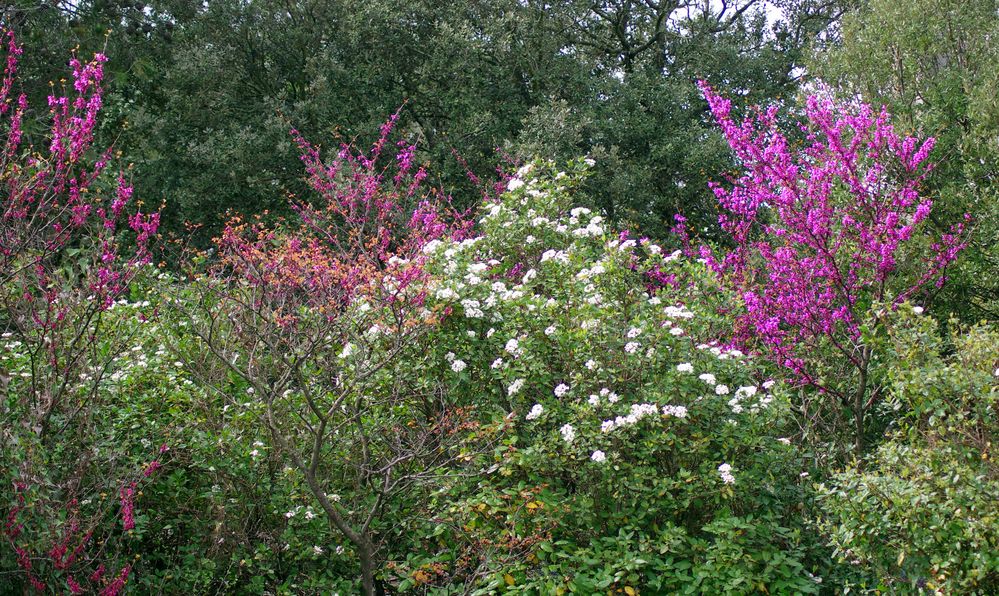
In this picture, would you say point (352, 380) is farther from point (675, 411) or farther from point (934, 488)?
point (934, 488)

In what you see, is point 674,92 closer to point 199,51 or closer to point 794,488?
point 199,51

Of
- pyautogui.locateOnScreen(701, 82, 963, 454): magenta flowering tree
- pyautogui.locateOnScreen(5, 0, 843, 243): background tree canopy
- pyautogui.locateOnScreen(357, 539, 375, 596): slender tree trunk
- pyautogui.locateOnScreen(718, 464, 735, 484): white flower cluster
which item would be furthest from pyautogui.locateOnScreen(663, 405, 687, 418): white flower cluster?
pyautogui.locateOnScreen(5, 0, 843, 243): background tree canopy

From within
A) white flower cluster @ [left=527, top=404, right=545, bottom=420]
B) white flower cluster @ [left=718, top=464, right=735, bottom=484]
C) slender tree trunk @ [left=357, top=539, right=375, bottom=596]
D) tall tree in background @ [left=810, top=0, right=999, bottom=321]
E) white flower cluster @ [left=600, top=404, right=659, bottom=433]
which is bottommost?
slender tree trunk @ [left=357, top=539, right=375, bottom=596]

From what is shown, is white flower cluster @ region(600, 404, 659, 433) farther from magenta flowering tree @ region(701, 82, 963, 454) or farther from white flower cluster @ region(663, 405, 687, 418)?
magenta flowering tree @ region(701, 82, 963, 454)

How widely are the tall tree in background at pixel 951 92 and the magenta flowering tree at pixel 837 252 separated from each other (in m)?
0.57

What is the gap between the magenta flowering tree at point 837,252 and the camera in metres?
6.38

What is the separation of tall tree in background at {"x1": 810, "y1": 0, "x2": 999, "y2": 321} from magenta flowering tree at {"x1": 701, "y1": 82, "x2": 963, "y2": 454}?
0.57m

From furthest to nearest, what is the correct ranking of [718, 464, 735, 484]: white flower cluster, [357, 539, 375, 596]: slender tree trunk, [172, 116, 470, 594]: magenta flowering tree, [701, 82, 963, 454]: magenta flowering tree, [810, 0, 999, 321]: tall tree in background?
[810, 0, 999, 321]: tall tree in background → [701, 82, 963, 454]: magenta flowering tree → [172, 116, 470, 594]: magenta flowering tree → [357, 539, 375, 596]: slender tree trunk → [718, 464, 735, 484]: white flower cluster

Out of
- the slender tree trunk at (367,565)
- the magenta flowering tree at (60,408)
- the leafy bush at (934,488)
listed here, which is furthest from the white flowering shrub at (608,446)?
the magenta flowering tree at (60,408)

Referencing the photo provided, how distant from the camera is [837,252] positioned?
6891mm

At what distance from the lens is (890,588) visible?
14.2 feet

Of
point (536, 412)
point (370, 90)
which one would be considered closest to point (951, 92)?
point (536, 412)

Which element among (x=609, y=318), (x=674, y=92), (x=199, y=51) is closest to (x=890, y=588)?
(x=609, y=318)

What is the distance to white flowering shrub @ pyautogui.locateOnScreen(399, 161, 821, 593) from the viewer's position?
4.67 m
